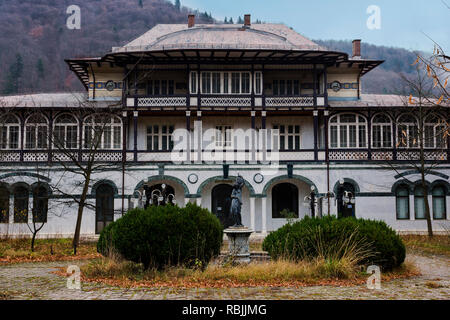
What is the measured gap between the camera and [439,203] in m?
27.2

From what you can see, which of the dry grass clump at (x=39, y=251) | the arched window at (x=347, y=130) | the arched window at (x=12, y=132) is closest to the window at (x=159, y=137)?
the arched window at (x=12, y=132)

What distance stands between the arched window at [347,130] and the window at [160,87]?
10.1 metres

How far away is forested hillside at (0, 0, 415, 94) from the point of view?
72.4m

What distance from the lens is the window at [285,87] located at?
1168 inches

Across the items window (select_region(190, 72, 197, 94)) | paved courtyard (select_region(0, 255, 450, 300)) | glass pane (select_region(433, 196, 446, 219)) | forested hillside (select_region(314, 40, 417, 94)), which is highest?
forested hillside (select_region(314, 40, 417, 94))

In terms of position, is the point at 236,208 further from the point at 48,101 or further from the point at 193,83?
the point at 48,101

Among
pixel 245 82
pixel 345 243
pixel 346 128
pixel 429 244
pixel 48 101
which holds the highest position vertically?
pixel 245 82

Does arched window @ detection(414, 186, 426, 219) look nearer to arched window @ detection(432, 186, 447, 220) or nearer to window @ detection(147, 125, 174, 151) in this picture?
arched window @ detection(432, 186, 447, 220)

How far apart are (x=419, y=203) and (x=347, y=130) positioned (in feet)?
19.4

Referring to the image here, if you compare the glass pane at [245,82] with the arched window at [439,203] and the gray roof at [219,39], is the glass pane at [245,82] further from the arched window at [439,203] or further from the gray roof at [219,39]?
the arched window at [439,203]

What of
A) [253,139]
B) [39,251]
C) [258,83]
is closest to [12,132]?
[39,251]

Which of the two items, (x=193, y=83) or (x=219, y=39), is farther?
(x=219, y=39)

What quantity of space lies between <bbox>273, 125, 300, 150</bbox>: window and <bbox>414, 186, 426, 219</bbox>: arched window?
738 cm

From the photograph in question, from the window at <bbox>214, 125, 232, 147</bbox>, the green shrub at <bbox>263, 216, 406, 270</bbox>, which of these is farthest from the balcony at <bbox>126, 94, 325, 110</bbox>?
the green shrub at <bbox>263, 216, 406, 270</bbox>
